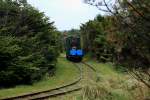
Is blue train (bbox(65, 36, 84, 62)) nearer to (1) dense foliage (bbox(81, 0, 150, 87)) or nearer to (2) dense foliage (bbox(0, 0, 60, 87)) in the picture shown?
(2) dense foliage (bbox(0, 0, 60, 87))

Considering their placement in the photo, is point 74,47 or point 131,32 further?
point 74,47

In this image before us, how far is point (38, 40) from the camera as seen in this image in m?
33.7

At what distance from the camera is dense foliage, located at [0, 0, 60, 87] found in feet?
82.1

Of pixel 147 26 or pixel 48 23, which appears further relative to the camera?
pixel 48 23

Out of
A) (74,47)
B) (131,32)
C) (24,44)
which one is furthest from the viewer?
(74,47)

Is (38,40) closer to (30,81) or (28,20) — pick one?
(28,20)

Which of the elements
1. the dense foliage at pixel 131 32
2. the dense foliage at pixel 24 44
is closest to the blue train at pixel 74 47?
the dense foliage at pixel 24 44

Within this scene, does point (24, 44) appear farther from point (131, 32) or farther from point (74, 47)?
point (131, 32)

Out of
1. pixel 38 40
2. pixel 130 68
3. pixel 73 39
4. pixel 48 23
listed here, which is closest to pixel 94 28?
pixel 73 39

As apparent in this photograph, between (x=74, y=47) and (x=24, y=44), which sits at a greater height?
(x=24, y=44)

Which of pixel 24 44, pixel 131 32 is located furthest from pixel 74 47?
pixel 131 32

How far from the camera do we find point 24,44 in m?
29.3

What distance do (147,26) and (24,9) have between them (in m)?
27.8

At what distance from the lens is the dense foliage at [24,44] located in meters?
25.0
